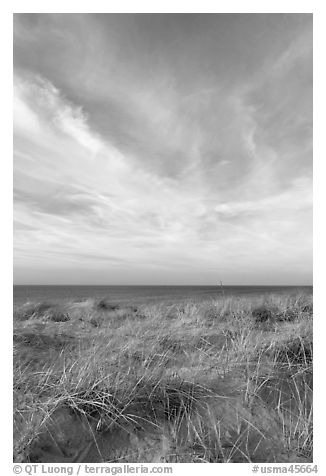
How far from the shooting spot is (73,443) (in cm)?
288

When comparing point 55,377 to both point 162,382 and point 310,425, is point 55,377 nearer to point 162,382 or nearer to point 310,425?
point 162,382

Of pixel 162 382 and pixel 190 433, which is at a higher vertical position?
pixel 162 382

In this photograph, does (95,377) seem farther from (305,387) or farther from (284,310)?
(284,310)

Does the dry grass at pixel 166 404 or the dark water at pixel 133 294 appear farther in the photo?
the dark water at pixel 133 294

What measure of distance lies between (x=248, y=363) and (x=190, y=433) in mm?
1450

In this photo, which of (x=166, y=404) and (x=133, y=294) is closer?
(x=166, y=404)

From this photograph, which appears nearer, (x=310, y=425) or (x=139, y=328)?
(x=310, y=425)

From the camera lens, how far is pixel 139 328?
6262 mm

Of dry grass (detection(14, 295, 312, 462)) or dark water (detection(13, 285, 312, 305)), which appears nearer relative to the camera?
dry grass (detection(14, 295, 312, 462))

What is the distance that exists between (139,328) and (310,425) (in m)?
3.75

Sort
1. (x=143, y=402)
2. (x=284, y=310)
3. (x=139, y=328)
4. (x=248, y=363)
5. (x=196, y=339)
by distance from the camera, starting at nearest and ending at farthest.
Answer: (x=143, y=402)
(x=248, y=363)
(x=196, y=339)
(x=139, y=328)
(x=284, y=310)

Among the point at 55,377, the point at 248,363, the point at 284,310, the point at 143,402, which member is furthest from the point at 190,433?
the point at 284,310
